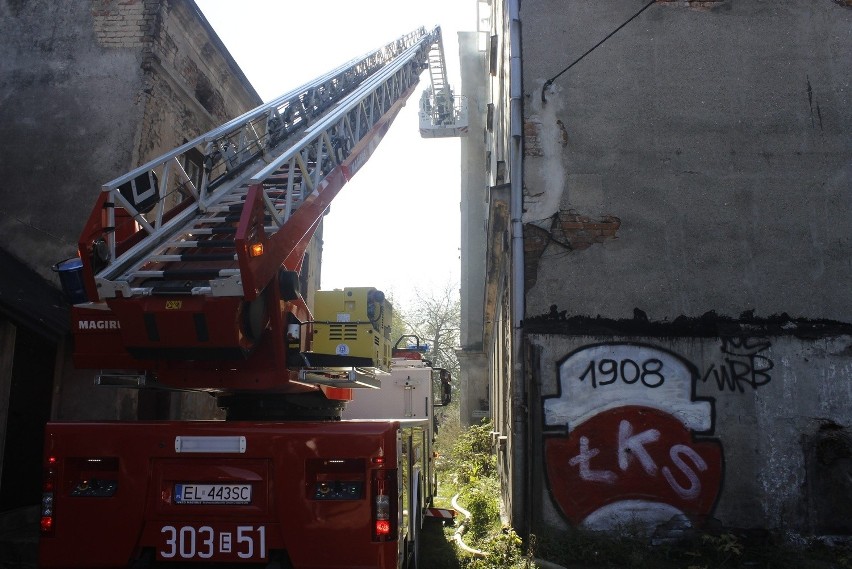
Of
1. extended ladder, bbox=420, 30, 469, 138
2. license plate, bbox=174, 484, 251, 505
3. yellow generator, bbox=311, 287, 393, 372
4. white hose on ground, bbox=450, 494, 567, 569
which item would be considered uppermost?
extended ladder, bbox=420, 30, 469, 138

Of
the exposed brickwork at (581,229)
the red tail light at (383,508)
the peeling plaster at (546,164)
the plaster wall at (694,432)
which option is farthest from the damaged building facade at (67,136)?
the red tail light at (383,508)

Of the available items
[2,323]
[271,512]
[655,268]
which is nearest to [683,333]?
[655,268]

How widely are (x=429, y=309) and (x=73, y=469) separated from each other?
3398cm

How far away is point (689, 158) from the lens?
8.46m

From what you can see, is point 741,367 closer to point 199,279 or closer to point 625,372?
point 625,372

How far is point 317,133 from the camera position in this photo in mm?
7941

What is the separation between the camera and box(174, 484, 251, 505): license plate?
458cm

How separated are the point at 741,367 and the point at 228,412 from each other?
5409 mm

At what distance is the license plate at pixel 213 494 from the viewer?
4578mm

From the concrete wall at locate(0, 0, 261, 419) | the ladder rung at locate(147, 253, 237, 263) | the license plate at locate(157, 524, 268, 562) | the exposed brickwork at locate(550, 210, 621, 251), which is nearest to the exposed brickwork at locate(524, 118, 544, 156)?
the exposed brickwork at locate(550, 210, 621, 251)

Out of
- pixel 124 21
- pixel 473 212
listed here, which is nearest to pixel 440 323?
pixel 473 212

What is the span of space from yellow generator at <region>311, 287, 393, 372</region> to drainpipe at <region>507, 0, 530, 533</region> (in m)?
2.74

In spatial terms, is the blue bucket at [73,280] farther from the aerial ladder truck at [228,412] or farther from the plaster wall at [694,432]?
the plaster wall at [694,432]

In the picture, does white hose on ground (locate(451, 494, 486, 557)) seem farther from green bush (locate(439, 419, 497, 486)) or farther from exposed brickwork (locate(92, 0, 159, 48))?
exposed brickwork (locate(92, 0, 159, 48))
